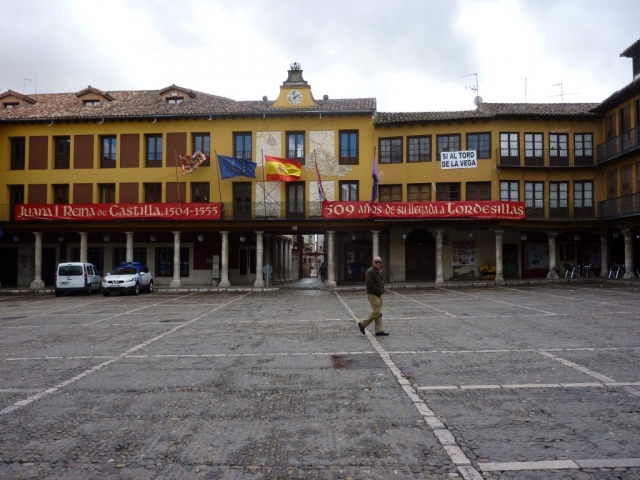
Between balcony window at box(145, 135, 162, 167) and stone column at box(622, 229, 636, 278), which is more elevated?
balcony window at box(145, 135, 162, 167)

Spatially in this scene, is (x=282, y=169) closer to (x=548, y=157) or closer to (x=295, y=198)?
(x=295, y=198)

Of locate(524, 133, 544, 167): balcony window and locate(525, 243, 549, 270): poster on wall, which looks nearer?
locate(524, 133, 544, 167): balcony window

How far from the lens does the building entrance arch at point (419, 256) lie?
34.4 m

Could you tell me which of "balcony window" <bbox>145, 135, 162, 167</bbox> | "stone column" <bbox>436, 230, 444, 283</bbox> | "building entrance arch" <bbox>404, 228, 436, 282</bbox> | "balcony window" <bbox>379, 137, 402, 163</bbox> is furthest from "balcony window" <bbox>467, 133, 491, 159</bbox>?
"balcony window" <bbox>145, 135, 162, 167</bbox>

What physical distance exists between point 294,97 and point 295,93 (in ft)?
0.93

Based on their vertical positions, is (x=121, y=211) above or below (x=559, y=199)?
below

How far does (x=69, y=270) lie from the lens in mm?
27984

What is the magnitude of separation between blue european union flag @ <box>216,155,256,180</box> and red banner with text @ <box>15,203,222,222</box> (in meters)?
2.28

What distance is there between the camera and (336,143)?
33188 millimetres

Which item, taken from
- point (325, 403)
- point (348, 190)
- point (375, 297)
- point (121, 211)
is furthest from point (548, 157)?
point (325, 403)

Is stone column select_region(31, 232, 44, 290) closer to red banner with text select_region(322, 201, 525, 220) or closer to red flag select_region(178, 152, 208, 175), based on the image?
red flag select_region(178, 152, 208, 175)

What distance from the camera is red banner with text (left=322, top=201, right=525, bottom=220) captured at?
30281mm

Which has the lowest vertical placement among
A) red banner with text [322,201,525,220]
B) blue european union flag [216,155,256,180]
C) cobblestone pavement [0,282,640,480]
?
cobblestone pavement [0,282,640,480]

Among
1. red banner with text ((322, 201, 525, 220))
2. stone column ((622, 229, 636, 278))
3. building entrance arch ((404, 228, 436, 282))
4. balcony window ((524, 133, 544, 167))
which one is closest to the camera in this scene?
stone column ((622, 229, 636, 278))
